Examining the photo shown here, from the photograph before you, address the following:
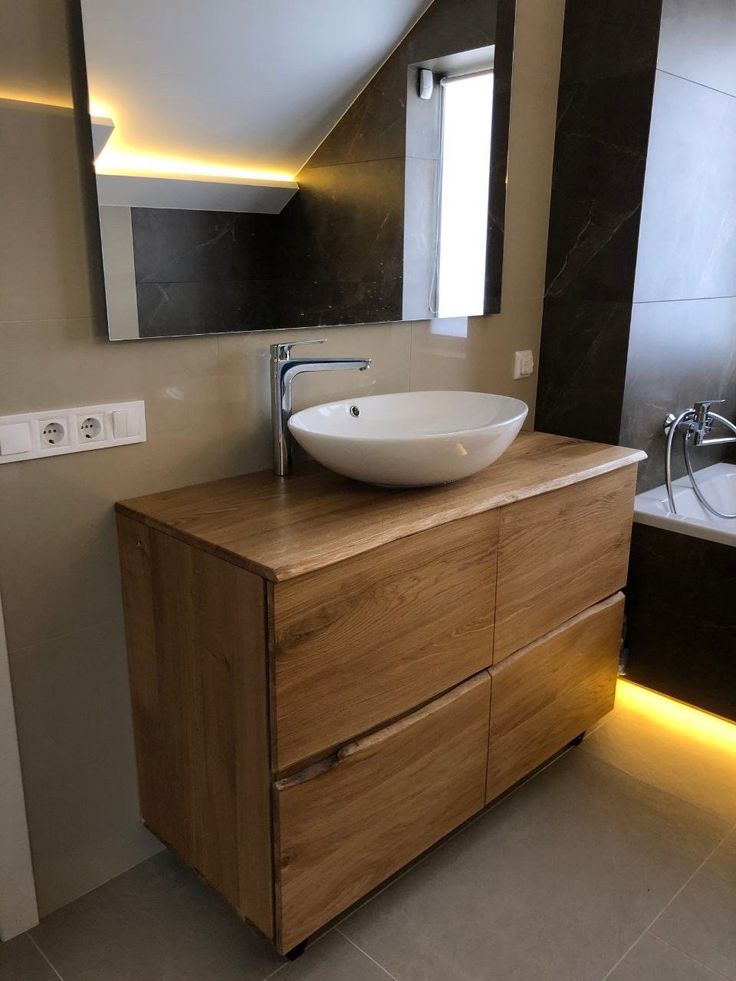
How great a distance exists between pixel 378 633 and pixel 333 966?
664 millimetres

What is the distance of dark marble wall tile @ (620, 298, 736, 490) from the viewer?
2.40 meters

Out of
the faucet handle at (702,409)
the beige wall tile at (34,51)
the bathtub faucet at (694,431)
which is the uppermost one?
the beige wall tile at (34,51)

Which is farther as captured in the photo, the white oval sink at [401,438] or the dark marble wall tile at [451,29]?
the dark marble wall tile at [451,29]

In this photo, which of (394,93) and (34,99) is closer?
(34,99)

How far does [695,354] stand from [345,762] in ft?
5.94

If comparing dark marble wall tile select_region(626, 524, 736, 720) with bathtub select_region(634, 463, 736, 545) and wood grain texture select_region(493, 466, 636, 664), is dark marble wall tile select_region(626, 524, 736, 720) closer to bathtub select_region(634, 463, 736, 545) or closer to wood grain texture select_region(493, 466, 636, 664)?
bathtub select_region(634, 463, 736, 545)

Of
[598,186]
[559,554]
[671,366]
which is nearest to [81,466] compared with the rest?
[559,554]

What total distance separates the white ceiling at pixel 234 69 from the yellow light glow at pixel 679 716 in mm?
1775

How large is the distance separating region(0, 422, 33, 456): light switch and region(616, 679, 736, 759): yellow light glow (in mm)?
1838

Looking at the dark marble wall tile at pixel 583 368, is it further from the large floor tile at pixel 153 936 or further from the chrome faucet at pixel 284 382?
the large floor tile at pixel 153 936

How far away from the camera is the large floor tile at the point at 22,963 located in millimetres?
1536

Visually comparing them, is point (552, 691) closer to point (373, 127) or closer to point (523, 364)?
point (523, 364)

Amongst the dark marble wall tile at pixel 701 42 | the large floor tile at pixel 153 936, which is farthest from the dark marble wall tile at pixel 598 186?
the large floor tile at pixel 153 936

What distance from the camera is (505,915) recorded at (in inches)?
66.6
